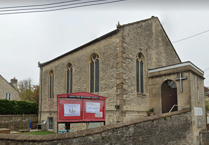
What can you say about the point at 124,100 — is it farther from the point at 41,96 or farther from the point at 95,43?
the point at 41,96

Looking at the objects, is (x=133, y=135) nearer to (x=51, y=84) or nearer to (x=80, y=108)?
(x=80, y=108)

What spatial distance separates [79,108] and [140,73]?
26.6 feet

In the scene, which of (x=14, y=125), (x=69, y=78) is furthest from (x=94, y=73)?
(x=14, y=125)

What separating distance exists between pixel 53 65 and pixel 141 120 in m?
15.7

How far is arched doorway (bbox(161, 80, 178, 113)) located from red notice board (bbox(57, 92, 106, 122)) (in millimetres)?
7204

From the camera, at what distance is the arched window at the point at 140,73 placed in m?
15.6

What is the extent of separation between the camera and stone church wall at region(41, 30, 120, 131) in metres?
14.4

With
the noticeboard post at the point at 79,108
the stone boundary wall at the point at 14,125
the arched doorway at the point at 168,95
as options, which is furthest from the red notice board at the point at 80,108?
the stone boundary wall at the point at 14,125

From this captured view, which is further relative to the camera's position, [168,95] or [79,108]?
[168,95]

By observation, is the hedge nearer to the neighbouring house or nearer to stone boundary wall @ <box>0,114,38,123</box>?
stone boundary wall @ <box>0,114,38,123</box>

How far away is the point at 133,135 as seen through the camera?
29.7ft

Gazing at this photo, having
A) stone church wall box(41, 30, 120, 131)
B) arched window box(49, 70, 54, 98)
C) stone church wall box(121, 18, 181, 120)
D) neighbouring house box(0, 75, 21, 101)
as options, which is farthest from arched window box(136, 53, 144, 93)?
neighbouring house box(0, 75, 21, 101)

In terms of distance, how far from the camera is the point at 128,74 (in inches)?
570

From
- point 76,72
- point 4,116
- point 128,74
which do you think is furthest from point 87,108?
point 4,116
